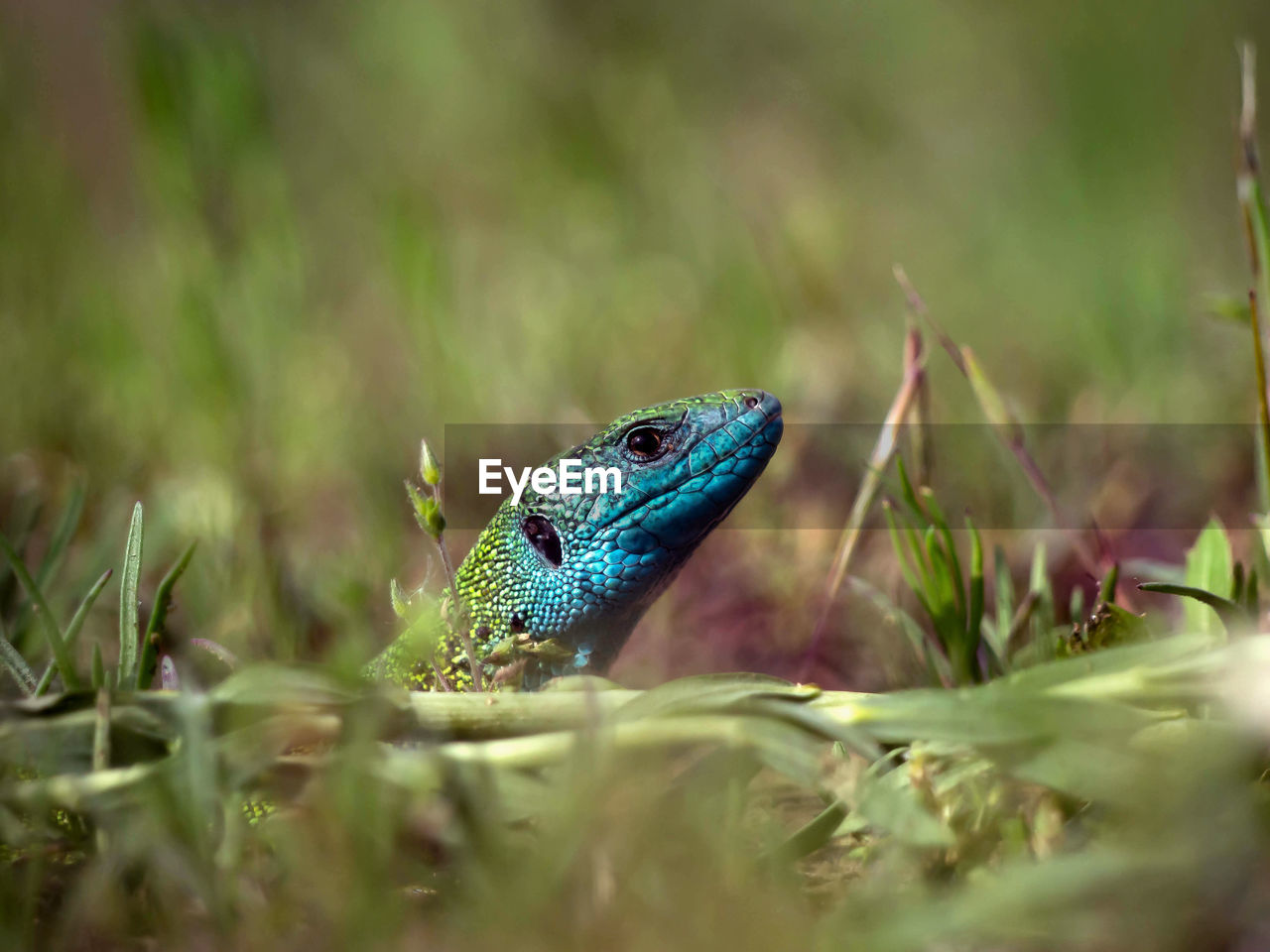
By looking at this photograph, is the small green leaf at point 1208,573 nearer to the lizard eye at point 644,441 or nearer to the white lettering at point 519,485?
the lizard eye at point 644,441

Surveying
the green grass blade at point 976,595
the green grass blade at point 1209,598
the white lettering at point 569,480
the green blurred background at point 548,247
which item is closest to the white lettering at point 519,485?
the white lettering at point 569,480

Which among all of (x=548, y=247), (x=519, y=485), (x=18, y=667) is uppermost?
(x=548, y=247)

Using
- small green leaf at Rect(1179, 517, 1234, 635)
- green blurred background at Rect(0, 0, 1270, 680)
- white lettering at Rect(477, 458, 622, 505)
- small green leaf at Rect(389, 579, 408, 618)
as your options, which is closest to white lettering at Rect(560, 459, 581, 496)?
white lettering at Rect(477, 458, 622, 505)

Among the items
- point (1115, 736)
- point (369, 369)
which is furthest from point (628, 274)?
point (1115, 736)

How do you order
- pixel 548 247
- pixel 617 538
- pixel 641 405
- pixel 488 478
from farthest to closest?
pixel 548 247
pixel 641 405
pixel 488 478
pixel 617 538

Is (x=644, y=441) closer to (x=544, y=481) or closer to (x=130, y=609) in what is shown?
A: (x=544, y=481)

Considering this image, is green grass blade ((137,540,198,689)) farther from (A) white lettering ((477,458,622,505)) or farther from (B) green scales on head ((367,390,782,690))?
(A) white lettering ((477,458,622,505))

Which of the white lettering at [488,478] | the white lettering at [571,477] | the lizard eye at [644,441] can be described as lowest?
the white lettering at [488,478]

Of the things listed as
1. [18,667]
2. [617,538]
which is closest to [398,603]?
[18,667]
